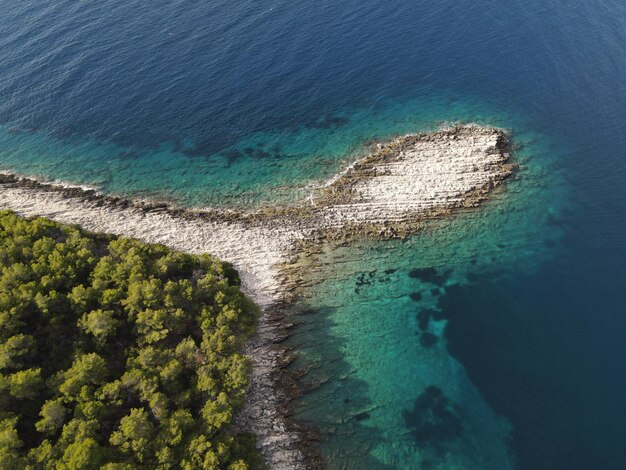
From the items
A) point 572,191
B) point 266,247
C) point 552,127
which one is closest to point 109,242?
point 266,247

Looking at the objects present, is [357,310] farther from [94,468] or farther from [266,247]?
[94,468]

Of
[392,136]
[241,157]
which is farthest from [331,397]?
[392,136]

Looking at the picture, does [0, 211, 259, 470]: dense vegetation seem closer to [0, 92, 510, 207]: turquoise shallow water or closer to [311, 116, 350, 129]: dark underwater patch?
[0, 92, 510, 207]: turquoise shallow water

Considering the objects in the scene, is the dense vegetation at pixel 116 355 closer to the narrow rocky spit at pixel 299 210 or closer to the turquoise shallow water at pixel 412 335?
the narrow rocky spit at pixel 299 210

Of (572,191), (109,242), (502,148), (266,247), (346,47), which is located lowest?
(572,191)

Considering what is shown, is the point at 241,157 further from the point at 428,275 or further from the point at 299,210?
the point at 428,275

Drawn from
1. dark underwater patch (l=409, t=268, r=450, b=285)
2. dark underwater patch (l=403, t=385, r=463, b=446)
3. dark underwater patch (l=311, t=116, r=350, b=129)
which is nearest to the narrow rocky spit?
dark underwater patch (l=409, t=268, r=450, b=285)

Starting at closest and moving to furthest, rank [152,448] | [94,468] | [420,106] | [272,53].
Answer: [94,468]
[152,448]
[420,106]
[272,53]
